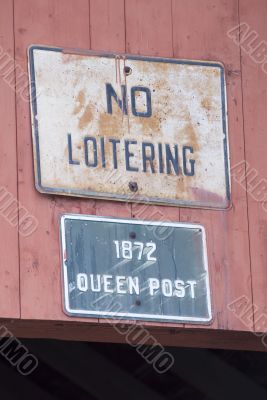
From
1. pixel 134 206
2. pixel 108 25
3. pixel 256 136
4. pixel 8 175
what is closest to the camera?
pixel 8 175

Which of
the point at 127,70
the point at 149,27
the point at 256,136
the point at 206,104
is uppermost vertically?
the point at 149,27

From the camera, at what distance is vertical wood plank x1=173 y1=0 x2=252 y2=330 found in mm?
6449

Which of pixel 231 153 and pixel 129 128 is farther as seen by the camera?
pixel 231 153

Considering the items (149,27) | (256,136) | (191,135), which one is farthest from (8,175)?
(256,136)

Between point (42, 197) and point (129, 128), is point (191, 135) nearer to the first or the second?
point (129, 128)

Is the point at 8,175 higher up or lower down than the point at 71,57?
lower down

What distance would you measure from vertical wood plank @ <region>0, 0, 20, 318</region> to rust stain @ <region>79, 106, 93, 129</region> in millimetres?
306

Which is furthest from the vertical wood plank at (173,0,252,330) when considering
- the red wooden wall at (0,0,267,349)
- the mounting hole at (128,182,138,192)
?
the mounting hole at (128,182,138,192)

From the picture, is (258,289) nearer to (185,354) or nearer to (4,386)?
(185,354)

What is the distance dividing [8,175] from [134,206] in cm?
59

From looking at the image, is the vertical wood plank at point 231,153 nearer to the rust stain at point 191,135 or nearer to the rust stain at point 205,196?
the rust stain at point 205,196

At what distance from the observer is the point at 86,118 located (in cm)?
643

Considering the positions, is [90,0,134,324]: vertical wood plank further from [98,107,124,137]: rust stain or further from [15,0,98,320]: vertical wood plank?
[98,107,124,137]: rust stain

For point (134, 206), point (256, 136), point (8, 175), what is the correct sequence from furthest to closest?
point (256, 136), point (134, 206), point (8, 175)
